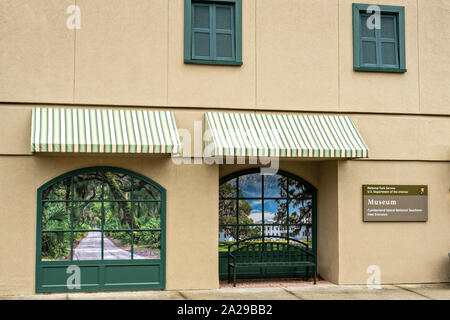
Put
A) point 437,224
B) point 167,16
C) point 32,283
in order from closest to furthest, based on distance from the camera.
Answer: point 32,283 < point 167,16 < point 437,224

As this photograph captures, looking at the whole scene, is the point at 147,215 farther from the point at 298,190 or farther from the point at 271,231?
the point at 298,190

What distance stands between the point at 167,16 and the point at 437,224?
7602 millimetres

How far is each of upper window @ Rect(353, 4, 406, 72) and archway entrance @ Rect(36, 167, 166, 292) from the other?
5.57 metres

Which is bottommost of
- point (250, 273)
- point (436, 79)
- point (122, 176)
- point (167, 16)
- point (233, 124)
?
point (250, 273)

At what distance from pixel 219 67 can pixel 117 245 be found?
435 cm

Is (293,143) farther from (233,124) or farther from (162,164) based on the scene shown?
(162,164)

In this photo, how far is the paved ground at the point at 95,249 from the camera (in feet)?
37.8

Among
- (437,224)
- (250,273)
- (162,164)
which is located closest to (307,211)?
(250,273)

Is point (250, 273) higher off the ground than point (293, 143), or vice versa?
point (293, 143)

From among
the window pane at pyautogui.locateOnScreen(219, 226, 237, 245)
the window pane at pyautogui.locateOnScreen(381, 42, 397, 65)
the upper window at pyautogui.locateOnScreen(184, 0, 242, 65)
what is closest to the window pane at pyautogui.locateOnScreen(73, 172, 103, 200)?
the window pane at pyautogui.locateOnScreen(219, 226, 237, 245)

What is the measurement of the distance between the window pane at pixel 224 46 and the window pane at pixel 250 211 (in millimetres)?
3373

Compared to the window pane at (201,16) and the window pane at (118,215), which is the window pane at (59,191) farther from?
the window pane at (201,16)

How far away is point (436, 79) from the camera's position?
13.1 m

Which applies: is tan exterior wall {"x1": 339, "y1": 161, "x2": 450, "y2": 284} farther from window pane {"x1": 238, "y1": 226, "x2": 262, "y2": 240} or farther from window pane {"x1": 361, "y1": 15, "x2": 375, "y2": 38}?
window pane {"x1": 361, "y1": 15, "x2": 375, "y2": 38}
